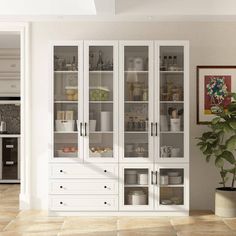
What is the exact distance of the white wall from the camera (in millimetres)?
6500

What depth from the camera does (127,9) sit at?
623 cm

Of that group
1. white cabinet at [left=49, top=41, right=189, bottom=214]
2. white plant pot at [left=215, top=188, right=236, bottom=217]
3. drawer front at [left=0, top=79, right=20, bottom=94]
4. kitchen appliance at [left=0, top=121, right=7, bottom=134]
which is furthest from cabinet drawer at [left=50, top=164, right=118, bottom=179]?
drawer front at [left=0, top=79, right=20, bottom=94]

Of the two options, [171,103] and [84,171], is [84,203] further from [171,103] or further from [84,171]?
[171,103]

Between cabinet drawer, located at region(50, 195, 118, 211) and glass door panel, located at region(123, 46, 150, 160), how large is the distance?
597 mm

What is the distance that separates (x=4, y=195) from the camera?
782 centimetres

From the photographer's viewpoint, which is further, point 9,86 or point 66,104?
point 9,86

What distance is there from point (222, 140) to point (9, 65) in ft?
15.3

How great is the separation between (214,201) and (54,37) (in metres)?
2.91

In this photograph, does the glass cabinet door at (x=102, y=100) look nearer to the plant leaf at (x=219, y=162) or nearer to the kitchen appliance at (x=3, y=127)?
the plant leaf at (x=219, y=162)

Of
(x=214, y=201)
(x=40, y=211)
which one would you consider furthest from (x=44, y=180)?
(x=214, y=201)

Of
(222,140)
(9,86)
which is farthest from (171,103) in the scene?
(9,86)

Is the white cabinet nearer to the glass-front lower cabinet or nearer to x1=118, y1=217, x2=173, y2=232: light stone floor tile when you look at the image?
the glass-front lower cabinet

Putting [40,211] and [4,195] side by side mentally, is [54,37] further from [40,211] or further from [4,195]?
[4,195]

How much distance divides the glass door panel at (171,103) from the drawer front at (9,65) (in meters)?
4.05
